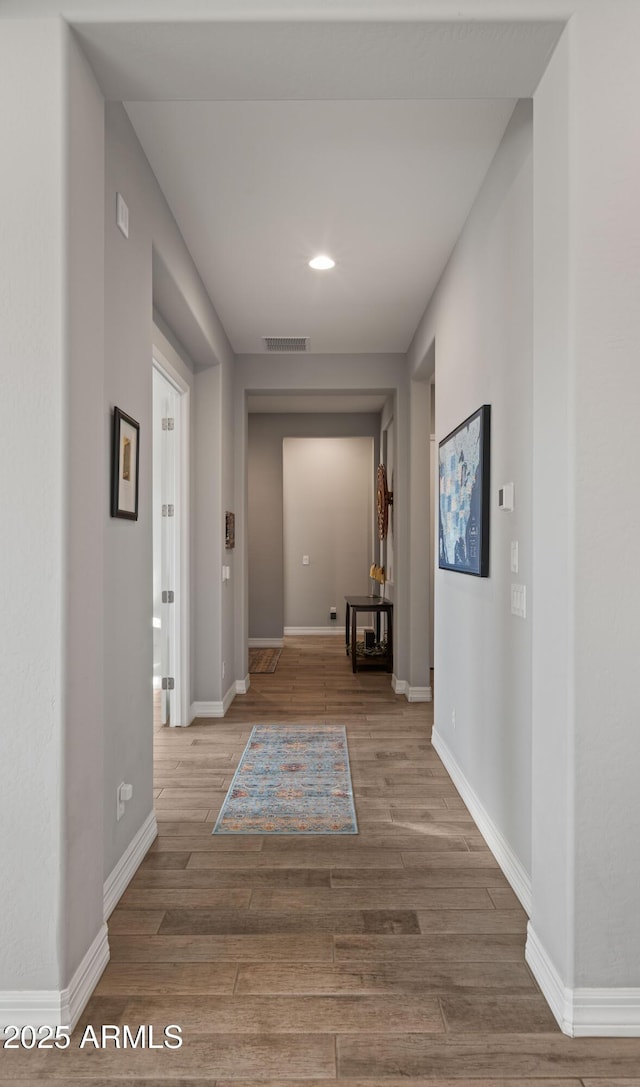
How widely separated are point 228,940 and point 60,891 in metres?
0.65

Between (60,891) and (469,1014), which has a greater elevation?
(60,891)

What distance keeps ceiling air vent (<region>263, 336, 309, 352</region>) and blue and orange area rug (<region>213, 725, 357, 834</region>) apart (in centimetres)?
280

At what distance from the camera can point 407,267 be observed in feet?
12.7

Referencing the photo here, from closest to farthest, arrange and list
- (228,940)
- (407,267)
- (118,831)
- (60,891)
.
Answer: (60,891), (228,940), (118,831), (407,267)

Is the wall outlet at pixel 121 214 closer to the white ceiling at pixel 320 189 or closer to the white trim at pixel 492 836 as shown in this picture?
the white ceiling at pixel 320 189

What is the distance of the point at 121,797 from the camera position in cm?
244

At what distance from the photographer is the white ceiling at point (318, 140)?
1812 millimetres

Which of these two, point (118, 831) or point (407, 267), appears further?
point (407, 267)

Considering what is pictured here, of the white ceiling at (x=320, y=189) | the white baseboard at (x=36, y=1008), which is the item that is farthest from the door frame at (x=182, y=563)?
the white baseboard at (x=36, y=1008)

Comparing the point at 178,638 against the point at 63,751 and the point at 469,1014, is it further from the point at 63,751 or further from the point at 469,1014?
the point at 469,1014

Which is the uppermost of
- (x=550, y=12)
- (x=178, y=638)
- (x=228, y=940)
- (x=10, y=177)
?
(x=550, y=12)

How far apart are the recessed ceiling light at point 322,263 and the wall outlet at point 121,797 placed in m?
2.78

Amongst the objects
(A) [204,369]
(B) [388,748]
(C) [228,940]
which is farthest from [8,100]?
(B) [388,748]

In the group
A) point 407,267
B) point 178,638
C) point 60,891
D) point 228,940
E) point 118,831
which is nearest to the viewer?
point 60,891
